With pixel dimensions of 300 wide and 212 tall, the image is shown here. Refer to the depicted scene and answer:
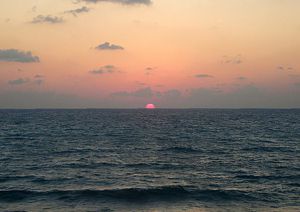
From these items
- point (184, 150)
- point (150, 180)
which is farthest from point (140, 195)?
point (184, 150)

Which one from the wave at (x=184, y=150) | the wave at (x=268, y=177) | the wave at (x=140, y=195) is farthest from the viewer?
the wave at (x=184, y=150)

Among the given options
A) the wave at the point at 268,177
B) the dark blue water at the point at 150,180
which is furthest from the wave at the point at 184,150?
the wave at the point at 268,177

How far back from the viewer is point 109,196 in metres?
28.7

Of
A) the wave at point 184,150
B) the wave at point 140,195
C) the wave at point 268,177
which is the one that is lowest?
the wave at point 140,195

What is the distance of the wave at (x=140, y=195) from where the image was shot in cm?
2811

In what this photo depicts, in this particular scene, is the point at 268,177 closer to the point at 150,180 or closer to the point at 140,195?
the point at 150,180

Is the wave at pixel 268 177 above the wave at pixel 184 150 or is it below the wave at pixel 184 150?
below

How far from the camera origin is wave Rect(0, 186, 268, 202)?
2811 centimetres

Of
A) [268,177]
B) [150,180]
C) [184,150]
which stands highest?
→ [184,150]

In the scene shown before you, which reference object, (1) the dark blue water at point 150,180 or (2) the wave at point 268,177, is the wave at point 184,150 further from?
(2) the wave at point 268,177

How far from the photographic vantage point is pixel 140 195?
1142 inches

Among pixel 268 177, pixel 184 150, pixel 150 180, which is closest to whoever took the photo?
pixel 150 180

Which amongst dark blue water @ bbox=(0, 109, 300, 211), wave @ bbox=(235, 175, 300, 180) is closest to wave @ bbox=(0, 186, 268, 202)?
dark blue water @ bbox=(0, 109, 300, 211)

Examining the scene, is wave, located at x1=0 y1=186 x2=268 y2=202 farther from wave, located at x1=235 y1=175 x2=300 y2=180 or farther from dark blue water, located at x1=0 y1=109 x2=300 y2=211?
wave, located at x1=235 y1=175 x2=300 y2=180
